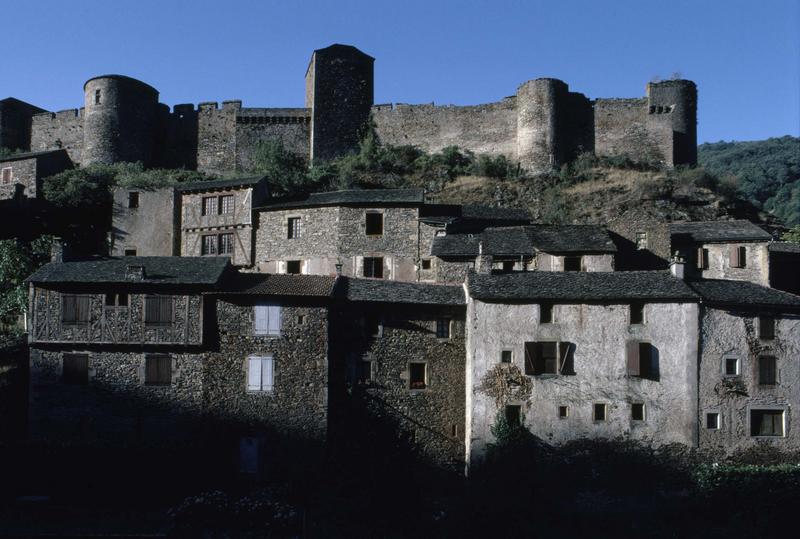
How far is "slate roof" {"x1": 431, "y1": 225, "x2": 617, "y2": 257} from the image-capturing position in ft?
112

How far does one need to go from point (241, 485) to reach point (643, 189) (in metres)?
31.0

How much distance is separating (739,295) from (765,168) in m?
80.6

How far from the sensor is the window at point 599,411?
28906mm

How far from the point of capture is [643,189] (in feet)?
158

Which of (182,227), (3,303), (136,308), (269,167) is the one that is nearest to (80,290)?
(136,308)

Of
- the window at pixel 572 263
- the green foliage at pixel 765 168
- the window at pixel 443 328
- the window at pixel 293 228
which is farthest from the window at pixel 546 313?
the green foliage at pixel 765 168

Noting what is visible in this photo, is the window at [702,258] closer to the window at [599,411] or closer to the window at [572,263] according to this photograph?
the window at [572,263]

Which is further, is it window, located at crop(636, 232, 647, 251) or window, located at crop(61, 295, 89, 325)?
window, located at crop(636, 232, 647, 251)

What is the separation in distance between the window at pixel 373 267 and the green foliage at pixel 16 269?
15.0 meters

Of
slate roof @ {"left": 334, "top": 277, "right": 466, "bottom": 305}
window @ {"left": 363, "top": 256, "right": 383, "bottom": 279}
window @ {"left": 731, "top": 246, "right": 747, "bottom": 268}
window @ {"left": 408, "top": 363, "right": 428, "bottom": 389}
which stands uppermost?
window @ {"left": 731, "top": 246, "right": 747, "bottom": 268}

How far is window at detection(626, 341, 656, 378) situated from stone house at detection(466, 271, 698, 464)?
36 millimetres

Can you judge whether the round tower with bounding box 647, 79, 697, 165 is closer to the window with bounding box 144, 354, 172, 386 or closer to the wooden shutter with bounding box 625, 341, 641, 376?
the wooden shutter with bounding box 625, 341, 641, 376

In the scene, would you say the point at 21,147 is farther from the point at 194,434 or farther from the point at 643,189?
the point at 643,189

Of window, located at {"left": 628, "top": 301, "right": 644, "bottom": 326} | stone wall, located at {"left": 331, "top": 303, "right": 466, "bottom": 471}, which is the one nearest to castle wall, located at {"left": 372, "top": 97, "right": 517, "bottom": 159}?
window, located at {"left": 628, "top": 301, "right": 644, "bottom": 326}
